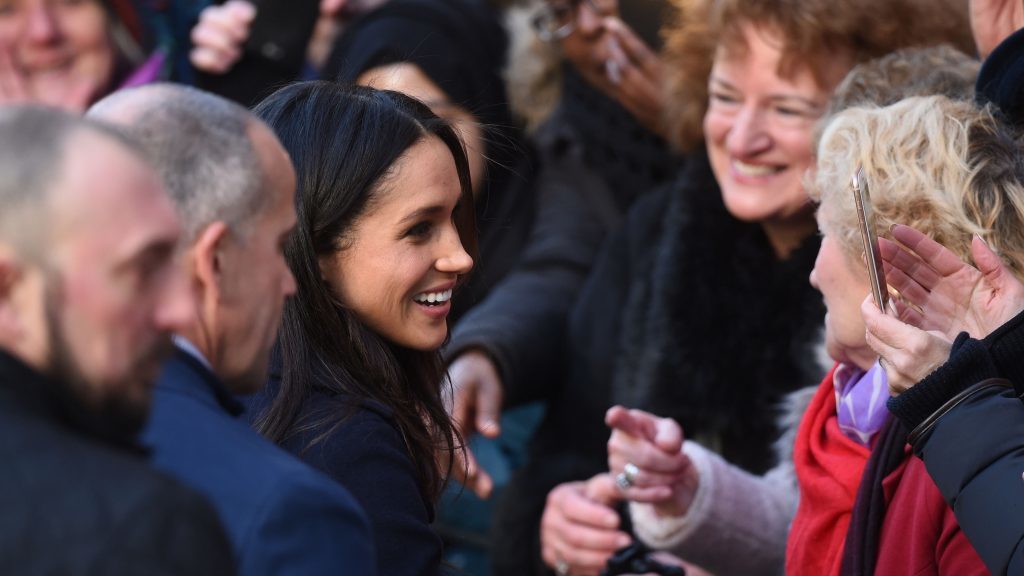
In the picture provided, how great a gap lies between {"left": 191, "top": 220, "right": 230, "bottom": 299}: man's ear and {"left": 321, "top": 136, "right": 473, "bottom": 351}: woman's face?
63cm

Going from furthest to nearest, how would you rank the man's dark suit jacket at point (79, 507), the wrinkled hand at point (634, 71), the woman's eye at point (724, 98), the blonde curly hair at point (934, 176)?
the wrinkled hand at point (634, 71)
the woman's eye at point (724, 98)
the blonde curly hair at point (934, 176)
the man's dark suit jacket at point (79, 507)

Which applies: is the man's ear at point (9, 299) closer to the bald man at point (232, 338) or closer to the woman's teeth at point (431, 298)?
the bald man at point (232, 338)

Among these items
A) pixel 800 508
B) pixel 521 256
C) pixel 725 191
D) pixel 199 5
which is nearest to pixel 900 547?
pixel 800 508

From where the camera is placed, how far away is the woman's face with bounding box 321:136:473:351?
2035 millimetres

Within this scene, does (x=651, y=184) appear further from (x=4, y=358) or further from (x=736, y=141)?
(x=4, y=358)

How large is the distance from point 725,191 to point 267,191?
194 centimetres

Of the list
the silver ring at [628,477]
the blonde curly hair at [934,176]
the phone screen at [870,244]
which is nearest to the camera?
the phone screen at [870,244]

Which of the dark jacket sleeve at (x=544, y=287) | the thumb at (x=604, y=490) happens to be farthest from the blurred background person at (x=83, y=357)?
the dark jacket sleeve at (x=544, y=287)

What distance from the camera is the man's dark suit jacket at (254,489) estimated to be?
1303 mm

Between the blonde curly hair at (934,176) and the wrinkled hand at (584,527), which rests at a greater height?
the blonde curly hair at (934,176)

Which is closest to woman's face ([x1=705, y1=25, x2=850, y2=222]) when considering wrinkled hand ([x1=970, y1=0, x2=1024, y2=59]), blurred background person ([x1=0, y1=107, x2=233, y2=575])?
wrinkled hand ([x1=970, y1=0, x2=1024, y2=59])

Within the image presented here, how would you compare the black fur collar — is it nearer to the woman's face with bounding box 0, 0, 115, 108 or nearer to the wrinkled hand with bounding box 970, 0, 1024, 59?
the wrinkled hand with bounding box 970, 0, 1024, 59

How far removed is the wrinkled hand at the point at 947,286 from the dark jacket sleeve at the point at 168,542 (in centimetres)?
133

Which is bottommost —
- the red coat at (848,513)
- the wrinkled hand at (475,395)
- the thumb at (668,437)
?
the wrinkled hand at (475,395)
